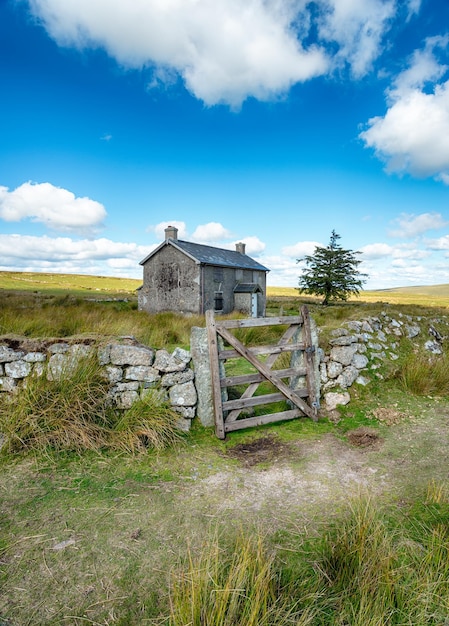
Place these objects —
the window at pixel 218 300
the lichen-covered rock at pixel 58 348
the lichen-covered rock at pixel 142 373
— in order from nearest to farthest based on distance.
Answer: the lichen-covered rock at pixel 58 348 < the lichen-covered rock at pixel 142 373 < the window at pixel 218 300

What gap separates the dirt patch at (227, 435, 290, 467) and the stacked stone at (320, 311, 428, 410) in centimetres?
189

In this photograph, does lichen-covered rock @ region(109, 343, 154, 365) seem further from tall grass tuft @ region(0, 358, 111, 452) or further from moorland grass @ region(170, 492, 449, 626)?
moorland grass @ region(170, 492, 449, 626)

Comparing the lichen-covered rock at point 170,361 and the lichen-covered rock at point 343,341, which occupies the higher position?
the lichen-covered rock at point 343,341

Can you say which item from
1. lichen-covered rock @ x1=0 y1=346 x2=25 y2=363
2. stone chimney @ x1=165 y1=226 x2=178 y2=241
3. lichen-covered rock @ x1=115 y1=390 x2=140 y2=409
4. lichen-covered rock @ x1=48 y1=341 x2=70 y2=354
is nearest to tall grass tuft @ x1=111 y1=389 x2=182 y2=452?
lichen-covered rock @ x1=115 y1=390 x2=140 y2=409

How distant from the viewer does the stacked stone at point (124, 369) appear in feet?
19.4

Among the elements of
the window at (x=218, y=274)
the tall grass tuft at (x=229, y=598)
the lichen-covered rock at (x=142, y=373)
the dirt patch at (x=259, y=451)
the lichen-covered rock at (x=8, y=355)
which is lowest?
the dirt patch at (x=259, y=451)

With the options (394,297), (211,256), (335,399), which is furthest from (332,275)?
(394,297)

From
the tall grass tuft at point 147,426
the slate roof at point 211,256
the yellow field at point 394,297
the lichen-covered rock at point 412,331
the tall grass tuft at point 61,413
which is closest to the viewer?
the tall grass tuft at point 61,413

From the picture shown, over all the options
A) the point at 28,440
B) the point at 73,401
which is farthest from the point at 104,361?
the point at 28,440

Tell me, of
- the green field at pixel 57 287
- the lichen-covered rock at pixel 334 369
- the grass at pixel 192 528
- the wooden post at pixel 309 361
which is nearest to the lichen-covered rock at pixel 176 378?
the grass at pixel 192 528

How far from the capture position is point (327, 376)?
7789 millimetres

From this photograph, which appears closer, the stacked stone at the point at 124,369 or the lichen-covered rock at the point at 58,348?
the stacked stone at the point at 124,369

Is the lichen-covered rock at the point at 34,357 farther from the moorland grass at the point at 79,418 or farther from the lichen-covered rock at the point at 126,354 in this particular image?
the lichen-covered rock at the point at 126,354

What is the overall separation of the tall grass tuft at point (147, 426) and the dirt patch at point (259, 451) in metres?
1.05
